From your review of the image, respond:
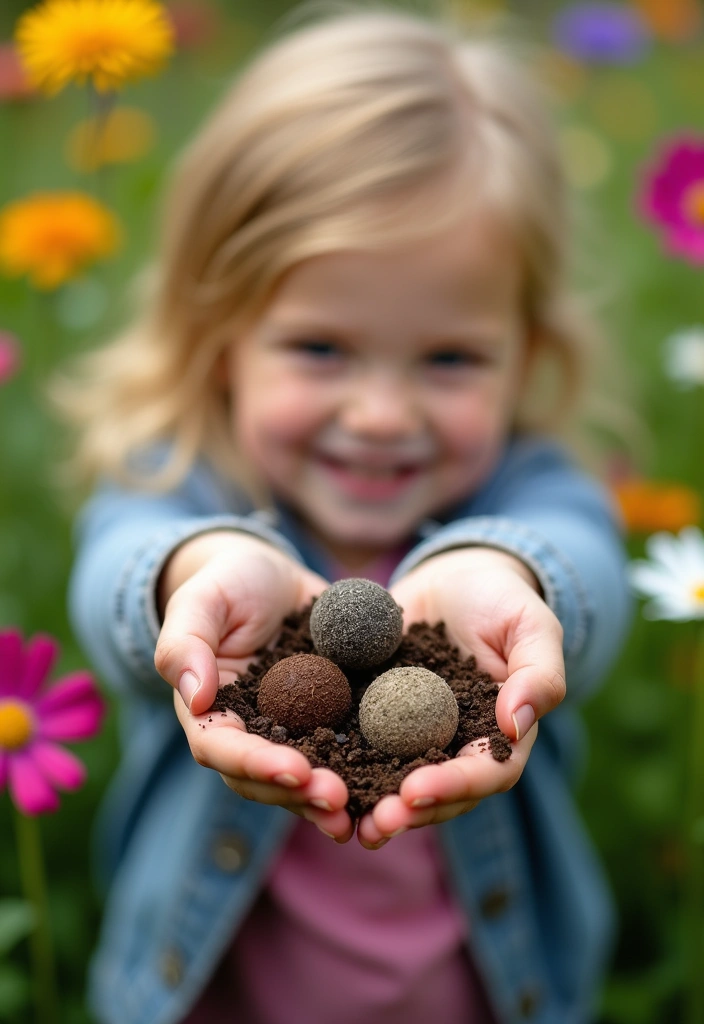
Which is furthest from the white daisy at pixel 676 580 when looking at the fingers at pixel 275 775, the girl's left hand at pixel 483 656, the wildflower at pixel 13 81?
the wildflower at pixel 13 81

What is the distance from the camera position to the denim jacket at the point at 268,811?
1.21m

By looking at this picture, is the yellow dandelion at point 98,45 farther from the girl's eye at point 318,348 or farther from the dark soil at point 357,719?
the dark soil at point 357,719

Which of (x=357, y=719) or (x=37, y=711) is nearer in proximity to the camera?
(x=357, y=719)

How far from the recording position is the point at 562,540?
51.7 inches

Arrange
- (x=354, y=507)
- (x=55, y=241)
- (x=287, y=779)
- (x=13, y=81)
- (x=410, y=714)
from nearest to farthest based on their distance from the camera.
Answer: (x=287, y=779)
(x=410, y=714)
(x=354, y=507)
(x=55, y=241)
(x=13, y=81)

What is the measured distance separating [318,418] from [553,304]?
52 cm

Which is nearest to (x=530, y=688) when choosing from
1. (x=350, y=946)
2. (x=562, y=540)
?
(x=562, y=540)

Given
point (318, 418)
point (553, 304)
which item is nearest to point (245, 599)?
point (318, 418)

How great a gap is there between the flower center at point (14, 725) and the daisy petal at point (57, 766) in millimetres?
22

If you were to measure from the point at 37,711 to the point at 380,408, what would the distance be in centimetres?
59

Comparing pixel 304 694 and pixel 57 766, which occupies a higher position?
pixel 304 694

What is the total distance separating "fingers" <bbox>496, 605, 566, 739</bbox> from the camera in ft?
2.67

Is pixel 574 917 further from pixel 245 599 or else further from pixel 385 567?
pixel 245 599

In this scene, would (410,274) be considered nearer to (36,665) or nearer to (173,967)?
(36,665)
